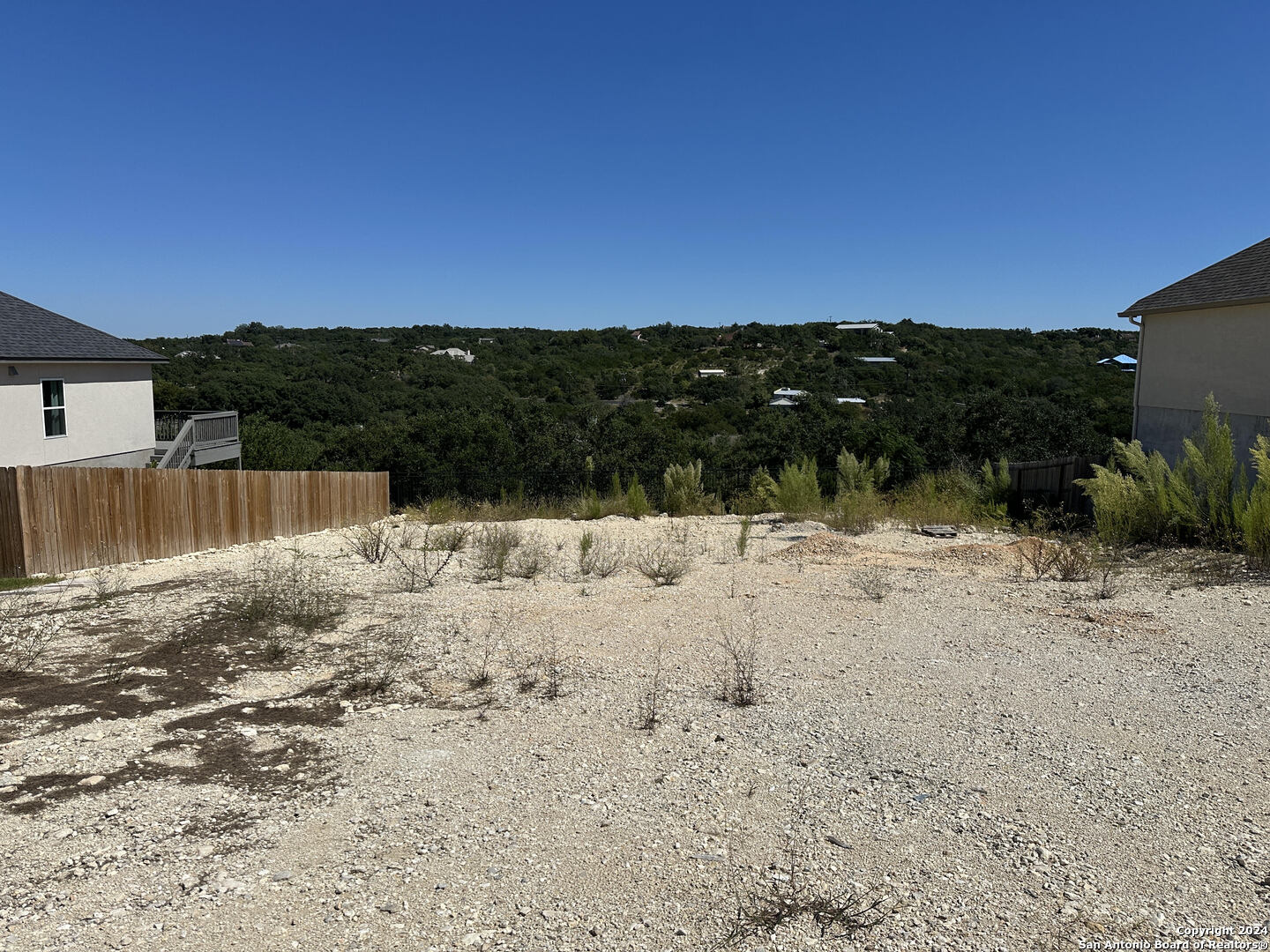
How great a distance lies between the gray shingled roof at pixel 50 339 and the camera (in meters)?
19.9

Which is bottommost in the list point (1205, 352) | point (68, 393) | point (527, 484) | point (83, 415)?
point (527, 484)

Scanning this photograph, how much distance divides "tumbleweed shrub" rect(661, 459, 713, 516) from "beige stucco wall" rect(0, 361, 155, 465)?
15.1 metres

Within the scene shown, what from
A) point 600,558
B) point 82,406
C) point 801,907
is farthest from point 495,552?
point 82,406

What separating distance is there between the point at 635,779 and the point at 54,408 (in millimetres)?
21852

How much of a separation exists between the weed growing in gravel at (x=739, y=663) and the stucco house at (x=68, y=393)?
747 inches

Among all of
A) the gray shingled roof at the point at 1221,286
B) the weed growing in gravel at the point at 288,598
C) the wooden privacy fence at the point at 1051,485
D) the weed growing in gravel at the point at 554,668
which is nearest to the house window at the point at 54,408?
the weed growing in gravel at the point at 288,598

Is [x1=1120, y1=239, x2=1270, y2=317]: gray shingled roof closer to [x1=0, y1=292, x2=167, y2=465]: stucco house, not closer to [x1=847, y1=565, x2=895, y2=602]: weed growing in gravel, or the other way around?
[x1=847, y1=565, x2=895, y2=602]: weed growing in gravel

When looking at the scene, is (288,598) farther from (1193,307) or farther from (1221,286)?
(1221,286)

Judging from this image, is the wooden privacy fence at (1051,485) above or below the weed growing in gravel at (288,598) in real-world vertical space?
above

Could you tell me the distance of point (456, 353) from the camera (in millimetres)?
65812

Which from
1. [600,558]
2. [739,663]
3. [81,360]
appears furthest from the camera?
[81,360]

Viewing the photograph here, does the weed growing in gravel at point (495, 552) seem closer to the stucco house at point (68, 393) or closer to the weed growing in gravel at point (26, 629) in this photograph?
the weed growing in gravel at point (26, 629)

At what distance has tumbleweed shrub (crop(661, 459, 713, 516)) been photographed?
17203 millimetres

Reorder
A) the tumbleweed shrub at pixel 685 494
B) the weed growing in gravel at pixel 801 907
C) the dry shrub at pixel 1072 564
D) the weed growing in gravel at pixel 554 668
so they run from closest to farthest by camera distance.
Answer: the weed growing in gravel at pixel 801 907, the weed growing in gravel at pixel 554 668, the dry shrub at pixel 1072 564, the tumbleweed shrub at pixel 685 494
